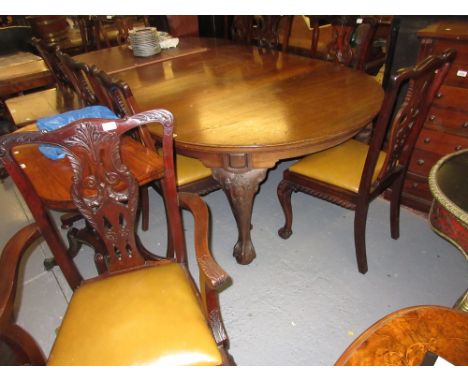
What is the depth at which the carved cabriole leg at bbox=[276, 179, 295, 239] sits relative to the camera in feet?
5.71

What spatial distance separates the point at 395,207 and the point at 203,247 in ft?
3.96

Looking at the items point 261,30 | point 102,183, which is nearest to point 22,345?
point 102,183

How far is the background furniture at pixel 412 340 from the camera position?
72 cm

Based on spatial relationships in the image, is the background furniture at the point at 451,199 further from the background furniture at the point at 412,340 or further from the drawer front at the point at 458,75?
the drawer front at the point at 458,75

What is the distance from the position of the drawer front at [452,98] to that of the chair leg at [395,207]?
44 cm

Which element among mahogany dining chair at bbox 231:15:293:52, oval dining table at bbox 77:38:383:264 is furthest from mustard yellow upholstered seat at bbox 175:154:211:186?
mahogany dining chair at bbox 231:15:293:52

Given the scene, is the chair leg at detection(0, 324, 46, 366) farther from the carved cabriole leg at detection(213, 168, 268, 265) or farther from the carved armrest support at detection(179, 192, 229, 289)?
the carved cabriole leg at detection(213, 168, 268, 265)

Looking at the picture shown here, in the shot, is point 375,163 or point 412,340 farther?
point 375,163

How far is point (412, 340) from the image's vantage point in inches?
29.7

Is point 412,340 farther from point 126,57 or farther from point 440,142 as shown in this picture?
point 126,57

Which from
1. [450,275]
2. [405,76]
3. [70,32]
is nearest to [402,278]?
[450,275]

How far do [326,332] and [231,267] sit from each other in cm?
56

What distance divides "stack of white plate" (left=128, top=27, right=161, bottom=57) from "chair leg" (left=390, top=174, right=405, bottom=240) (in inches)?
75.2

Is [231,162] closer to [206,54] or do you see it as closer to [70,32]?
[206,54]
